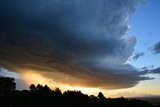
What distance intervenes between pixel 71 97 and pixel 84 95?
35.6ft

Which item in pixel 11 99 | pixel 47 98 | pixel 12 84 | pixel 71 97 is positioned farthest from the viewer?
pixel 12 84

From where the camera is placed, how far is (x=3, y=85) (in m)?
180

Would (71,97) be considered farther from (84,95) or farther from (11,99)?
(11,99)

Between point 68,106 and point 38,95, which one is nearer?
point 68,106

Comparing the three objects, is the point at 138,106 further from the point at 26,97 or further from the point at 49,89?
the point at 26,97

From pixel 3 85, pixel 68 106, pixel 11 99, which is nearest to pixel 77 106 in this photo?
pixel 68 106

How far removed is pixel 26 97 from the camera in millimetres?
153375

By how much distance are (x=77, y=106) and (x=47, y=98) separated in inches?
649

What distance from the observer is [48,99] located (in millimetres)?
157500

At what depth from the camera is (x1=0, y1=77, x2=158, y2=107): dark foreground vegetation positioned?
145625 millimetres

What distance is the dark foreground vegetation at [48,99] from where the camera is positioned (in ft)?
478

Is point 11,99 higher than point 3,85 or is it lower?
lower

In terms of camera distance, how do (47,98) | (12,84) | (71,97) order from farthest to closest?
(12,84), (71,97), (47,98)

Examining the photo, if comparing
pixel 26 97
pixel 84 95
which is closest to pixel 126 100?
pixel 84 95
